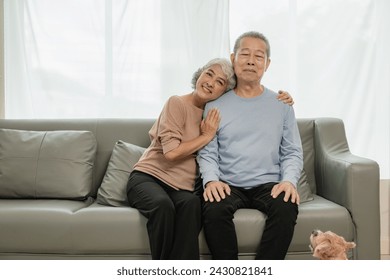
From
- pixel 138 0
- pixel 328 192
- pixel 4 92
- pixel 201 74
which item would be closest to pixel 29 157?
pixel 4 92

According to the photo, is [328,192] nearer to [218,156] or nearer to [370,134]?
[218,156]

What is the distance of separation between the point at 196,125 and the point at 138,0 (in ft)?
3.87

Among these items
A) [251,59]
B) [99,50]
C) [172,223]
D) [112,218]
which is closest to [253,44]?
[251,59]

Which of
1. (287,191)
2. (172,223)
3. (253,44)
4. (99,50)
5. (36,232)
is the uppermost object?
(253,44)

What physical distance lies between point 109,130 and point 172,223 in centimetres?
96

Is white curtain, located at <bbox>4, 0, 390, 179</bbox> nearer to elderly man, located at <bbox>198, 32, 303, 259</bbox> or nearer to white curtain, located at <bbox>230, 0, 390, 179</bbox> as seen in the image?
white curtain, located at <bbox>230, 0, 390, 179</bbox>

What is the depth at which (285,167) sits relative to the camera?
2211mm

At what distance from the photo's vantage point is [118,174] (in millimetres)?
2484

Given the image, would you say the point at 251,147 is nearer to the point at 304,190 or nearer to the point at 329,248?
the point at 304,190

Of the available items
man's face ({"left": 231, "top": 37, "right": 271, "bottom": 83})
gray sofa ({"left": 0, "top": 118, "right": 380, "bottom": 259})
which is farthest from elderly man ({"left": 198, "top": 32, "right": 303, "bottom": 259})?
gray sofa ({"left": 0, "top": 118, "right": 380, "bottom": 259})

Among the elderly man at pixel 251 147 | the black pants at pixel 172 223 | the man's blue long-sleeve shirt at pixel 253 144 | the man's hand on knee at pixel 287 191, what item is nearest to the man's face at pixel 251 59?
the elderly man at pixel 251 147

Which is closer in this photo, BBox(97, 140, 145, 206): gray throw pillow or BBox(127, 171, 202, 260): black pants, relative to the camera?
BBox(127, 171, 202, 260): black pants

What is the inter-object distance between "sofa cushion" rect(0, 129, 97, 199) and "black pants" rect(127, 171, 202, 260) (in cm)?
57

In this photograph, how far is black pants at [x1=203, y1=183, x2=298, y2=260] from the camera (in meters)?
1.96
